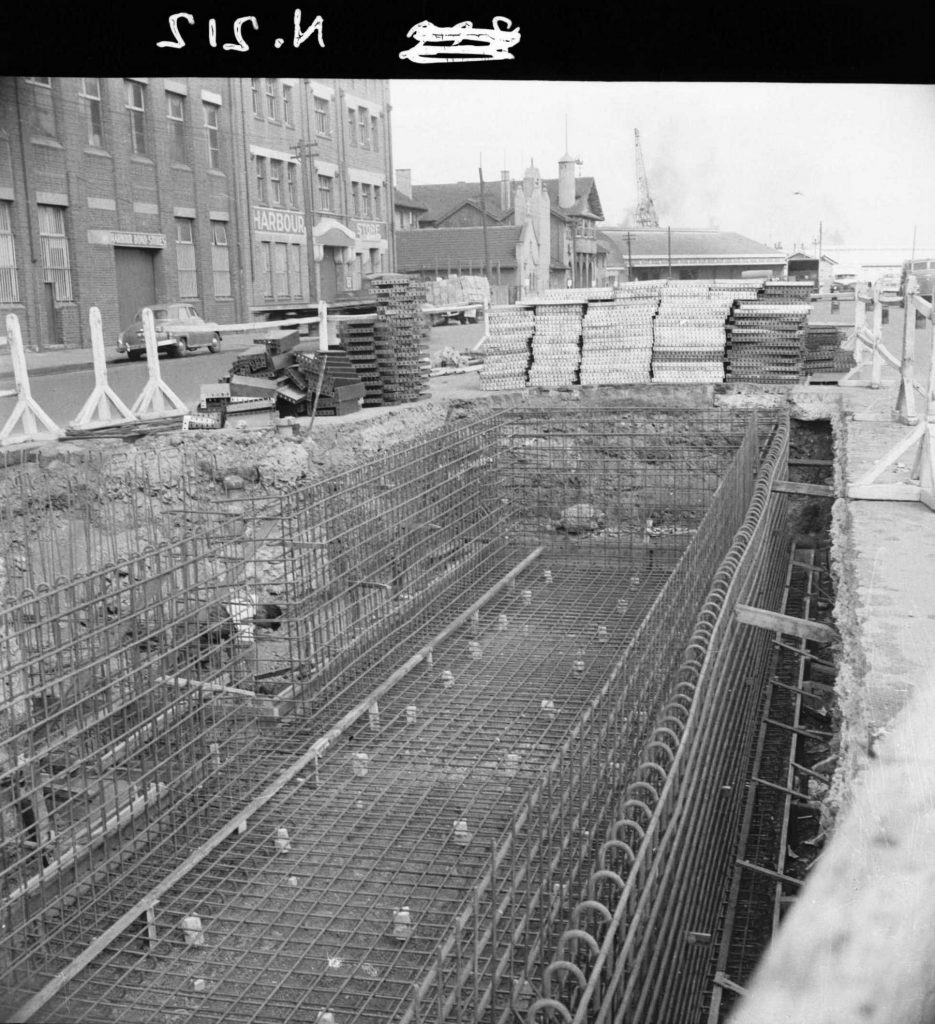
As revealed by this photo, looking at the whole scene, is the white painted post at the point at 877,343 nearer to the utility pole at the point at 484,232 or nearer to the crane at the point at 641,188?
the crane at the point at 641,188

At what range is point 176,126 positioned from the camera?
782 centimetres

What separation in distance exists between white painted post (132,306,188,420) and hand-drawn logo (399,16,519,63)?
692 centimetres

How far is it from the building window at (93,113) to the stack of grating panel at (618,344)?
5.93m

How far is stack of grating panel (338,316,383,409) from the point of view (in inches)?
497

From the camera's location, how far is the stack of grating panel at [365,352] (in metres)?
12.6

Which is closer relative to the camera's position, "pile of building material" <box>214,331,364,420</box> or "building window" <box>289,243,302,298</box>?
"building window" <box>289,243,302,298</box>

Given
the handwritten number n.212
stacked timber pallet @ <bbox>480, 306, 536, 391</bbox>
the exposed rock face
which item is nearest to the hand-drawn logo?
the handwritten number n.212

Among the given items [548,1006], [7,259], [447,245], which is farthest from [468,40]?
[447,245]

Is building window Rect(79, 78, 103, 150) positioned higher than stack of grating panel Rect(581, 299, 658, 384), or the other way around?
building window Rect(79, 78, 103, 150)

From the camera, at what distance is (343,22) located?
3924 mm

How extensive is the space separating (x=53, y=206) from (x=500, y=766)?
707cm

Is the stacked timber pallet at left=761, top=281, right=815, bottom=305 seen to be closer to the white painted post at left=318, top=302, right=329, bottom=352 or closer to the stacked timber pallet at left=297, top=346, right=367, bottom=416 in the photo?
the stacked timber pallet at left=297, top=346, right=367, bottom=416

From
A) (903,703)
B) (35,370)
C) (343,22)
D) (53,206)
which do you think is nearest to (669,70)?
(343,22)

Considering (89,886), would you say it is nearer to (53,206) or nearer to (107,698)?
(107,698)
